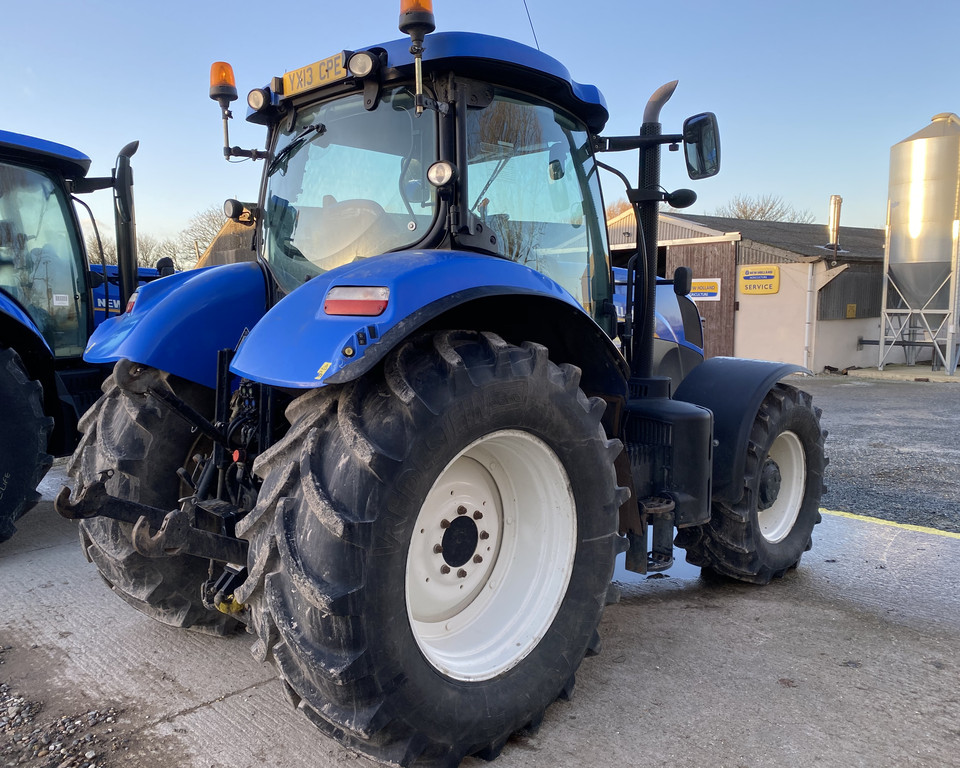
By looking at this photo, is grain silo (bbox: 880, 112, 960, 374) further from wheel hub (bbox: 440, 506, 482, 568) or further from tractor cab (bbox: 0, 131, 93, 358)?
wheel hub (bbox: 440, 506, 482, 568)

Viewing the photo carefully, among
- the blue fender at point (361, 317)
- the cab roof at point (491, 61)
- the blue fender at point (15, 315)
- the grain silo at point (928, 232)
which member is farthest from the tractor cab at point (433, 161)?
the grain silo at point (928, 232)

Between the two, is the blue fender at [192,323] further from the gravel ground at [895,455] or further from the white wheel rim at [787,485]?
the gravel ground at [895,455]

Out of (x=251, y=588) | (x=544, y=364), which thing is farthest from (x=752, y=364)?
(x=251, y=588)

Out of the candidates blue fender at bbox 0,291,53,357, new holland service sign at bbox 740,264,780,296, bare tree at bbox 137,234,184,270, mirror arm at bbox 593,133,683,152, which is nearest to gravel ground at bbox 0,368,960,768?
blue fender at bbox 0,291,53,357

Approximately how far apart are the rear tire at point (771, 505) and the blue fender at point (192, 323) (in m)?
2.42

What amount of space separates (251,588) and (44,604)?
2222 mm

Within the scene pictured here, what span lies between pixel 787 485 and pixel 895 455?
3.90m

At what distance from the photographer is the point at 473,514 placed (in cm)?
262

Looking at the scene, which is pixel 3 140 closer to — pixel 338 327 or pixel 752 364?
pixel 338 327

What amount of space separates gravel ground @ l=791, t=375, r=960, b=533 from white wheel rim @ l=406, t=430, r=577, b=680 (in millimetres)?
3617

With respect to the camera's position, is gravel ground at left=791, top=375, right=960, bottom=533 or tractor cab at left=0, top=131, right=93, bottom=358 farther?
gravel ground at left=791, top=375, right=960, bottom=533

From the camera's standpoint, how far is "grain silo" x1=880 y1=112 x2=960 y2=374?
50.3ft

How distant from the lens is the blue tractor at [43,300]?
4.37 meters

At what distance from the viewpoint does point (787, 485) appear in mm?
4191
